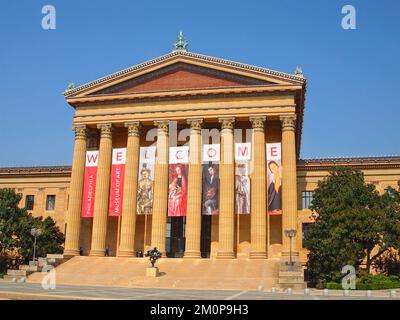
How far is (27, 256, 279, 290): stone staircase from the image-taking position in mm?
38750

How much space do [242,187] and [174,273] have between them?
11010 mm

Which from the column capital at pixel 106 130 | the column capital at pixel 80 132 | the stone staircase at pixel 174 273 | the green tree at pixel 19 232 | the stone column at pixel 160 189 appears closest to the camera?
the stone staircase at pixel 174 273

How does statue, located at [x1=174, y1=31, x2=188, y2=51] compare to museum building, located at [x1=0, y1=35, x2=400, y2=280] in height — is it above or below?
above

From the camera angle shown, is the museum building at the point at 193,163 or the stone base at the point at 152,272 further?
Result: the museum building at the point at 193,163

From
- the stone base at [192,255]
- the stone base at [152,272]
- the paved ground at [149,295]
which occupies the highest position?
the stone base at [192,255]

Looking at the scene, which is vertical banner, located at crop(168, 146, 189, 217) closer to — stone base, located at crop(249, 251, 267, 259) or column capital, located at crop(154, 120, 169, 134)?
column capital, located at crop(154, 120, 169, 134)

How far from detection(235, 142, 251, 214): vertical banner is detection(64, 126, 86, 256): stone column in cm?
1663

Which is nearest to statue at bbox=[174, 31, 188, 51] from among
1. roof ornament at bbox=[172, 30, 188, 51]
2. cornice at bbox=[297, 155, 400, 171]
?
roof ornament at bbox=[172, 30, 188, 51]

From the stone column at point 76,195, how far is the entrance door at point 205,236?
12.8 meters

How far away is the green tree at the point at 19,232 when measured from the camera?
5212cm

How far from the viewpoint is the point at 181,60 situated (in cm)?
5244

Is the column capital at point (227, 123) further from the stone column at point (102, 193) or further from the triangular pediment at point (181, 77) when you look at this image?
the stone column at point (102, 193)

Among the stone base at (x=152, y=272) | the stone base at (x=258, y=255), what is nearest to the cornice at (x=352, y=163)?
the stone base at (x=258, y=255)
